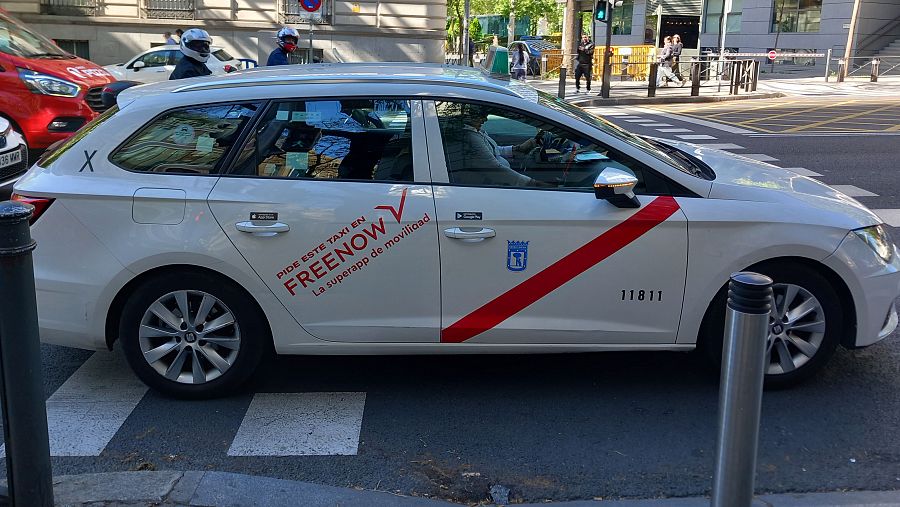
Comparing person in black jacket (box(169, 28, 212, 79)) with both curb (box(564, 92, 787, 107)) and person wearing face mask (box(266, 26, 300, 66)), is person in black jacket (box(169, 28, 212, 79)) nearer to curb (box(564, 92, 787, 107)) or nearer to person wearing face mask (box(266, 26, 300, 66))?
person wearing face mask (box(266, 26, 300, 66))

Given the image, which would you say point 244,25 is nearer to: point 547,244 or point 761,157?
point 761,157

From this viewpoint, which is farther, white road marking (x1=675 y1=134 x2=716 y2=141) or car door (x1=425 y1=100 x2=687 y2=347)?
white road marking (x1=675 y1=134 x2=716 y2=141)

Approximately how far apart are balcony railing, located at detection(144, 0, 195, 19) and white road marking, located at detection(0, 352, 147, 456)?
23.9 meters

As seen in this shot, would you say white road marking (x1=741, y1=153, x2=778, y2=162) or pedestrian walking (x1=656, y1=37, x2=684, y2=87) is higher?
pedestrian walking (x1=656, y1=37, x2=684, y2=87)

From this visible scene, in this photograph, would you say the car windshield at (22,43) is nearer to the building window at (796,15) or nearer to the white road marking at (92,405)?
the white road marking at (92,405)

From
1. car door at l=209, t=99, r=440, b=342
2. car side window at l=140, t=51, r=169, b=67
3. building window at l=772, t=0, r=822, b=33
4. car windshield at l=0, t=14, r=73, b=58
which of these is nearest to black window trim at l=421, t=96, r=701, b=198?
car door at l=209, t=99, r=440, b=342

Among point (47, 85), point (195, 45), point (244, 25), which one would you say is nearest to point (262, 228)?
point (195, 45)

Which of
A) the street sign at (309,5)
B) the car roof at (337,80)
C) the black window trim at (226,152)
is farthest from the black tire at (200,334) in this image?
the street sign at (309,5)

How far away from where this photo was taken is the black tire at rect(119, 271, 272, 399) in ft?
13.4

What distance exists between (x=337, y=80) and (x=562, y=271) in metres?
1.50

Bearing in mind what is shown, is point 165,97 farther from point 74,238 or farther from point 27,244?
point 27,244

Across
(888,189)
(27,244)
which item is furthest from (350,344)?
(888,189)

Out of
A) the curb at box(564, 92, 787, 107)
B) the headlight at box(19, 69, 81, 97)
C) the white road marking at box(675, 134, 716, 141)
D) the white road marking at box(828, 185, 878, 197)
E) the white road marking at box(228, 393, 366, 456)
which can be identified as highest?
the headlight at box(19, 69, 81, 97)

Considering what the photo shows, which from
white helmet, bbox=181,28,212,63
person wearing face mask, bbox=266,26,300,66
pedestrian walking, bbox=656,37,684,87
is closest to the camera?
white helmet, bbox=181,28,212,63
